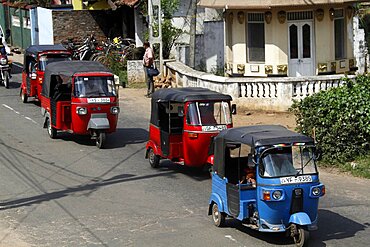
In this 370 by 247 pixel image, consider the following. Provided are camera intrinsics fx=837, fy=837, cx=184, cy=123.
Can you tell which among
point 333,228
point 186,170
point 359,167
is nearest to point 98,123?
point 186,170

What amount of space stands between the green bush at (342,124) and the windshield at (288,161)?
5.54m

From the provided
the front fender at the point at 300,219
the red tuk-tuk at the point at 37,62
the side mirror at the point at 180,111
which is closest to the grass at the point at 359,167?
the side mirror at the point at 180,111

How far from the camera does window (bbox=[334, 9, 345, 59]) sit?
28.8m

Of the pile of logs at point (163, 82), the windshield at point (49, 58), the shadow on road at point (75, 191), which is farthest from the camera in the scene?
the pile of logs at point (163, 82)

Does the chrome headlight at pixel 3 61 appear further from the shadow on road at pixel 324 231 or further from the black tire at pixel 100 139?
the shadow on road at pixel 324 231

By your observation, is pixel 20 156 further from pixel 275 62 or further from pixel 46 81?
pixel 275 62

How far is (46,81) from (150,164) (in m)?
5.03

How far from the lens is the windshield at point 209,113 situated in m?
17.0

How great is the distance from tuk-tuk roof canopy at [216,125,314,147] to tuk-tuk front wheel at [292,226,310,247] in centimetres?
134

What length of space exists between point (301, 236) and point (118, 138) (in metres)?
10.7

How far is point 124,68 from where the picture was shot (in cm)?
3369

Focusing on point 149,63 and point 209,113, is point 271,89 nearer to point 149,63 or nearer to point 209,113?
point 149,63

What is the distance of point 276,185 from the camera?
12.4 meters

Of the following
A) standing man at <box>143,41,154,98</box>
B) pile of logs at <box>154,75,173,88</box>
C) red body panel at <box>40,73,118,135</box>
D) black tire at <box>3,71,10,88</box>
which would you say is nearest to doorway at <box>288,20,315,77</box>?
pile of logs at <box>154,75,173,88</box>
